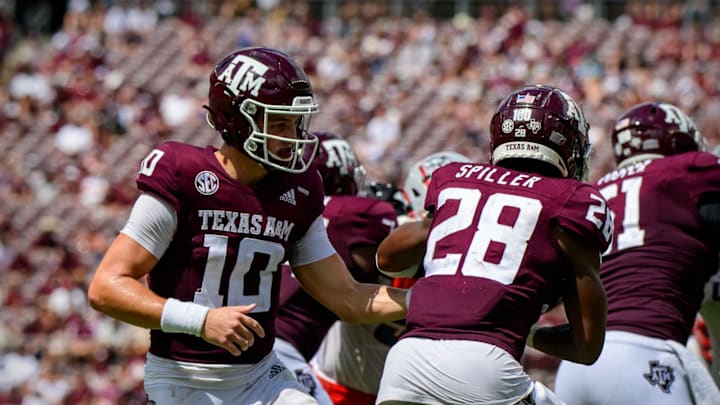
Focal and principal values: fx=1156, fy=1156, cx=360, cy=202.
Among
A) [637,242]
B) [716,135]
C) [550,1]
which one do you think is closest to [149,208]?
[637,242]

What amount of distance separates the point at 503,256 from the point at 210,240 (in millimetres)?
1131

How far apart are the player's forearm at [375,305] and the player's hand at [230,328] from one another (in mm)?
714

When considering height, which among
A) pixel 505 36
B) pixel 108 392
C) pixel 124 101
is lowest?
pixel 108 392

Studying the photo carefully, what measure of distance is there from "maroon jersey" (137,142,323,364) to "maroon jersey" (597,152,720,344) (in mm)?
1605

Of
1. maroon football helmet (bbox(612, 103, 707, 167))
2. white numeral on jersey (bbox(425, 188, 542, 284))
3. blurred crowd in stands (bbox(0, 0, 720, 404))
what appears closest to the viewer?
white numeral on jersey (bbox(425, 188, 542, 284))

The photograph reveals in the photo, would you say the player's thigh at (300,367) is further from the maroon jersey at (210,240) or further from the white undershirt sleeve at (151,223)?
the white undershirt sleeve at (151,223)

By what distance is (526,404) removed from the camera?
380 cm

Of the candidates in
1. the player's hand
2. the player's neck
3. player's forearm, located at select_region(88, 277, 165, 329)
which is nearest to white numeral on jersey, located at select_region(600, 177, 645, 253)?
the player's neck

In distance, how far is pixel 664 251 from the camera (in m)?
5.00

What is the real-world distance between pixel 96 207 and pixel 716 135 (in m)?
8.98

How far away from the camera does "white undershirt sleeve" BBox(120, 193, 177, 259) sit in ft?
→ 13.7

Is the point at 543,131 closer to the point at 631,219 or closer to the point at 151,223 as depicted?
the point at 631,219

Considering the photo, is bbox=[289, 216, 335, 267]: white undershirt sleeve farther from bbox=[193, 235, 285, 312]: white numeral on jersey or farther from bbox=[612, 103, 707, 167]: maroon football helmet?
bbox=[612, 103, 707, 167]: maroon football helmet

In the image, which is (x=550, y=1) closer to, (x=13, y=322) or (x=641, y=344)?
(x=13, y=322)
